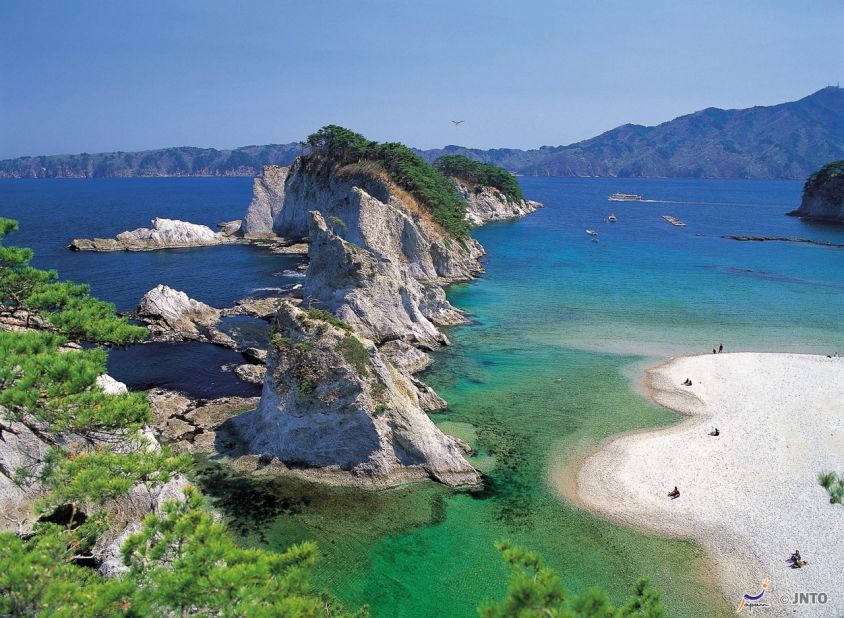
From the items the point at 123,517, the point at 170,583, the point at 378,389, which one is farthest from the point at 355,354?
the point at 170,583

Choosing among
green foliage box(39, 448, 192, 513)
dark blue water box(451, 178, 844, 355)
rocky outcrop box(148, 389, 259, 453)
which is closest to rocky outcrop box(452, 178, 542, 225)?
dark blue water box(451, 178, 844, 355)

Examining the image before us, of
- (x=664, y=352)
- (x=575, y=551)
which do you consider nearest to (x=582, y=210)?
(x=664, y=352)

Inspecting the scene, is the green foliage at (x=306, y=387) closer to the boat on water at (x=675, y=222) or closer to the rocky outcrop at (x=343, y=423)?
the rocky outcrop at (x=343, y=423)

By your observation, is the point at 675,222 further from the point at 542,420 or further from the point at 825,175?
the point at 542,420

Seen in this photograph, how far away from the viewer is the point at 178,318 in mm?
47312

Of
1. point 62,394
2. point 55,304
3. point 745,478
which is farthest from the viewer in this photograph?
point 745,478

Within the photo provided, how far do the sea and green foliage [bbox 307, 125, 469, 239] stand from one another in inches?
380

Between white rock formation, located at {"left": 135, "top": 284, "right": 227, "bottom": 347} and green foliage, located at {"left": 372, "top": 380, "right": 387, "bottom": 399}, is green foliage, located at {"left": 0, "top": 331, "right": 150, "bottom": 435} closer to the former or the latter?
green foliage, located at {"left": 372, "top": 380, "right": 387, "bottom": 399}

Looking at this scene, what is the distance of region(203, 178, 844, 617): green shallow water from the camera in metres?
20.4

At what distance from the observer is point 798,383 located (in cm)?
3728

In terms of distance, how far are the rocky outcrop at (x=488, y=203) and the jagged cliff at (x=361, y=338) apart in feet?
181

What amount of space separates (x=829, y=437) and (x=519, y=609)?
98.5 feet

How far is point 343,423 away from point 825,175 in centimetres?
16503

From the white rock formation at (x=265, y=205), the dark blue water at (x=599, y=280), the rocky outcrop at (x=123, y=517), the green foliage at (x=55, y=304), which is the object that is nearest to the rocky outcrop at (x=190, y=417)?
the dark blue water at (x=599, y=280)
